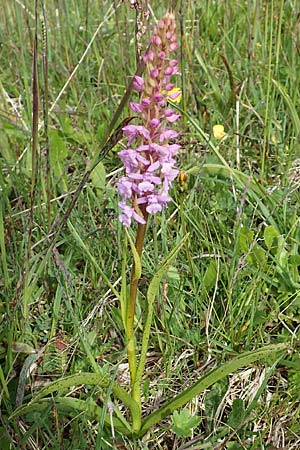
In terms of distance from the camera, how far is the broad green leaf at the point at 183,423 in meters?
1.15

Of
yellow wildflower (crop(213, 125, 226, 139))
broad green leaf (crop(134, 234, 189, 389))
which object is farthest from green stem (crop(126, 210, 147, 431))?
yellow wildflower (crop(213, 125, 226, 139))

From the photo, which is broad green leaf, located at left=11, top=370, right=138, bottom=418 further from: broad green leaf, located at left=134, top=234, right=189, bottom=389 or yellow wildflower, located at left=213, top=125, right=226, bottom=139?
yellow wildflower, located at left=213, top=125, right=226, bottom=139

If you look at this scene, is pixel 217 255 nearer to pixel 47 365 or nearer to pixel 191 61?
pixel 47 365

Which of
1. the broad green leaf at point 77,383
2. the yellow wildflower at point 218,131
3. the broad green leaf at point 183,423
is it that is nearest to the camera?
the broad green leaf at point 77,383

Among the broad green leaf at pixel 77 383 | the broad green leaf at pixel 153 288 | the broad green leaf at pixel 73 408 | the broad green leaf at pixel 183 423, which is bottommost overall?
the broad green leaf at pixel 183 423

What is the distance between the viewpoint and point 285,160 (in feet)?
5.97

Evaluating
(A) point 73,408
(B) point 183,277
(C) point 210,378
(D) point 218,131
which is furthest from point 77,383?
Answer: (D) point 218,131

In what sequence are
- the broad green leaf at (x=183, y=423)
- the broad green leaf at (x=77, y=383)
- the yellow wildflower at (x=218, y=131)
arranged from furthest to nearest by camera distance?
the yellow wildflower at (x=218, y=131)
the broad green leaf at (x=183, y=423)
the broad green leaf at (x=77, y=383)

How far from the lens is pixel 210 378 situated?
3.44 feet

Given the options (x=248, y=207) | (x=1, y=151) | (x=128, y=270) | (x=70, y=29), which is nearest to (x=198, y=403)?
(x=128, y=270)

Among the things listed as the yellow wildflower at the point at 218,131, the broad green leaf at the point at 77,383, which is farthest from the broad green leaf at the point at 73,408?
the yellow wildflower at the point at 218,131

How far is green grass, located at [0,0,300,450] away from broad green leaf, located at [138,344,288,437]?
67 mm

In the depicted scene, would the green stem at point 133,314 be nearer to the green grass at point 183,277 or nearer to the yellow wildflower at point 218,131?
the green grass at point 183,277

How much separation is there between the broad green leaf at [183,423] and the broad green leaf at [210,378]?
0.13 feet
